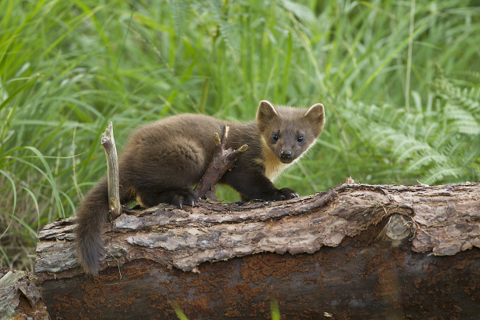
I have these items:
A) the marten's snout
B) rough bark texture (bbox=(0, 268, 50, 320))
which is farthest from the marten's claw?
rough bark texture (bbox=(0, 268, 50, 320))

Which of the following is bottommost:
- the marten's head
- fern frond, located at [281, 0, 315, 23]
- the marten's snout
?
the marten's snout

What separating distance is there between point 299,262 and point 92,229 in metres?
1.31

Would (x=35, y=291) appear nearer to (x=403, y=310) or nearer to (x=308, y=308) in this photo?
(x=308, y=308)

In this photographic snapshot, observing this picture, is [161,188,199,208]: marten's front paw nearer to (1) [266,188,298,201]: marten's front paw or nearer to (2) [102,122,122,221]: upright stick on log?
(2) [102,122,122,221]: upright stick on log

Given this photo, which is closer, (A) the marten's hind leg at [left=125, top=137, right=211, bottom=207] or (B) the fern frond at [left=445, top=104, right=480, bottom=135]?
(A) the marten's hind leg at [left=125, top=137, right=211, bottom=207]

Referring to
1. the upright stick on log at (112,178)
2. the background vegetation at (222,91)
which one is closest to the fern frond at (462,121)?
the background vegetation at (222,91)

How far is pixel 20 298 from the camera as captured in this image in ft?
9.12

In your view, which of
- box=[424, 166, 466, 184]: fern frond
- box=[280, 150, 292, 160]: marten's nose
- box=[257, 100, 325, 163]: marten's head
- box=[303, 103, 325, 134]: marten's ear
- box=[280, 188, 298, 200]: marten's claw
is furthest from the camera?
box=[303, 103, 325, 134]: marten's ear

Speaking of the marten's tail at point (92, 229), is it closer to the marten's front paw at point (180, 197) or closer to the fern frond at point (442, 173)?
the marten's front paw at point (180, 197)

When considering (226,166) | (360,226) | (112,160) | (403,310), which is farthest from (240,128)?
(403,310)

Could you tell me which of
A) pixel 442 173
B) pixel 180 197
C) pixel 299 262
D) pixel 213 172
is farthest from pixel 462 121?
pixel 180 197

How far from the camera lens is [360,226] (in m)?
2.58

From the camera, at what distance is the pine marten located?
318 cm

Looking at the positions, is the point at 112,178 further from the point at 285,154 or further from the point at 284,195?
the point at 285,154
